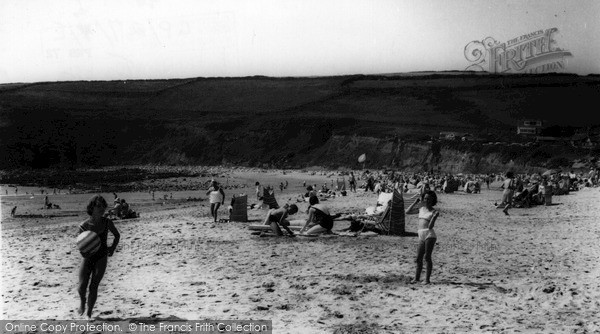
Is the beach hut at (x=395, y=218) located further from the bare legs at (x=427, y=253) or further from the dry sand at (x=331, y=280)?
the bare legs at (x=427, y=253)

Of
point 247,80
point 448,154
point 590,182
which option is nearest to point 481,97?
point 448,154

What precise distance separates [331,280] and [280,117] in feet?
330

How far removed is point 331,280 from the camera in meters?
10.5

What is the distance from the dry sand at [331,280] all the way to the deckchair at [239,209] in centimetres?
186

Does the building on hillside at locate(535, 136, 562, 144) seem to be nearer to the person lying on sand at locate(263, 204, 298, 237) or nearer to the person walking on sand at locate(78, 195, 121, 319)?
the person lying on sand at locate(263, 204, 298, 237)

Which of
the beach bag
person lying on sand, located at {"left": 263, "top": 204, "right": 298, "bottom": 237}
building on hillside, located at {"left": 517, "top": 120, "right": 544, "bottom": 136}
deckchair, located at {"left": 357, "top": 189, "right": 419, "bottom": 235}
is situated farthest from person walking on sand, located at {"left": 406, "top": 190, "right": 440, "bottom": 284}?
building on hillside, located at {"left": 517, "top": 120, "right": 544, "bottom": 136}

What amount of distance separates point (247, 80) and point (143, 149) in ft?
134

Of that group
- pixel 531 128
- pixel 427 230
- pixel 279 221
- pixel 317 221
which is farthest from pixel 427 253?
pixel 531 128

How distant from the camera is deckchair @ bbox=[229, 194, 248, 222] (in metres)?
19.2

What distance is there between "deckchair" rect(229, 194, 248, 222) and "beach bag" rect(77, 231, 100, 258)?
11179mm

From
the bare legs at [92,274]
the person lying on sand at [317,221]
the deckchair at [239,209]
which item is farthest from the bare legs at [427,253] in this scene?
the deckchair at [239,209]

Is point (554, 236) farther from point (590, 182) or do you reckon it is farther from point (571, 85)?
point (571, 85)

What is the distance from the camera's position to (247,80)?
470 feet

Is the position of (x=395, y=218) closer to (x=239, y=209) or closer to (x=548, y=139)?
(x=239, y=209)
